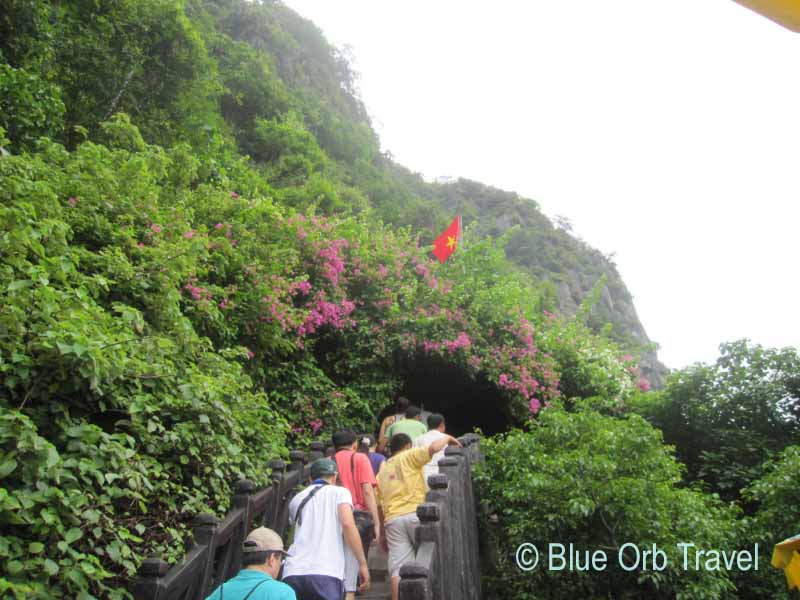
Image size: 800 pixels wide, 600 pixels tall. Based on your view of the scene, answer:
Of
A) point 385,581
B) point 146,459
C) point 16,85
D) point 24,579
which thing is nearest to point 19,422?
point 24,579

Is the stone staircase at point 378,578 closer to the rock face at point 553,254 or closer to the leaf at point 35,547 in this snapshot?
the leaf at point 35,547

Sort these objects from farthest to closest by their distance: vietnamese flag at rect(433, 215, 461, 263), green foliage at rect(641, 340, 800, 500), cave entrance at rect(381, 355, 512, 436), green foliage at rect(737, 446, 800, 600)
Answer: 1. vietnamese flag at rect(433, 215, 461, 263)
2. cave entrance at rect(381, 355, 512, 436)
3. green foliage at rect(641, 340, 800, 500)
4. green foliage at rect(737, 446, 800, 600)

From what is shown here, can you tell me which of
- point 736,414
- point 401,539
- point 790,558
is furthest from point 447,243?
point 790,558

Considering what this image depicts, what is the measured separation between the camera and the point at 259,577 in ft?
9.77

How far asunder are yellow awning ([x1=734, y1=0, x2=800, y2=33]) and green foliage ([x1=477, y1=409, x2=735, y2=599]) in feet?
21.5

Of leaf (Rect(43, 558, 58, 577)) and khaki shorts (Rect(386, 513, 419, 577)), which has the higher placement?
khaki shorts (Rect(386, 513, 419, 577))

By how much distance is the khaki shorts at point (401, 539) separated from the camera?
17.1ft

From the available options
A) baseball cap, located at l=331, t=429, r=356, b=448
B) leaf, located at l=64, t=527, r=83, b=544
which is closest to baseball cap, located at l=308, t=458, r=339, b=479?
baseball cap, located at l=331, t=429, r=356, b=448

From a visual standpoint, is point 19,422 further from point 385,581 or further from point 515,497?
point 515,497

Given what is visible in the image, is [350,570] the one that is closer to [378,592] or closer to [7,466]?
[378,592]

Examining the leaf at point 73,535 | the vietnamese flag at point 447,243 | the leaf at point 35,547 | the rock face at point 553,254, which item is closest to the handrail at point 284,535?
the leaf at point 73,535

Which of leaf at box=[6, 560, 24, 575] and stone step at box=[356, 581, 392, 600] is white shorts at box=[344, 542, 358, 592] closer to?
stone step at box=[356, 581, 392, 600]

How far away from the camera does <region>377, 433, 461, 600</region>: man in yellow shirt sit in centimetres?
522

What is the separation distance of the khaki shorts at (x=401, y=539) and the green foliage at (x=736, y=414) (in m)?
7.72
